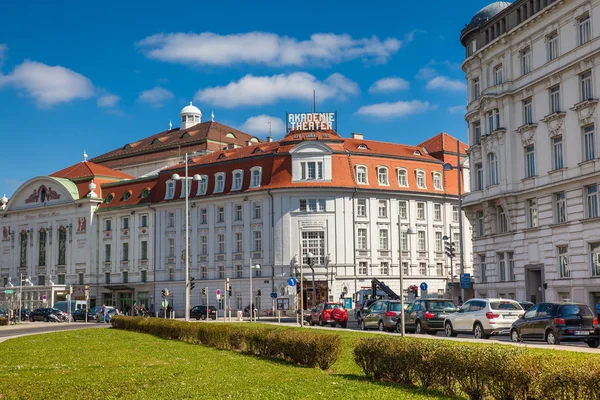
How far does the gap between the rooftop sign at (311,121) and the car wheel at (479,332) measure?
49224mm

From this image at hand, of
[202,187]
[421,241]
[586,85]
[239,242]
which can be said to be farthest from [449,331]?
[202,187]

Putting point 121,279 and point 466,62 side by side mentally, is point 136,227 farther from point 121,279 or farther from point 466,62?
point 466,62

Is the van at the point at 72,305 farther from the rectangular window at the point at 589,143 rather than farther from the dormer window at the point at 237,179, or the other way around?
the rectangular window at the point at 589,143

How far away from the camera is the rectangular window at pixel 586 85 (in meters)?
40.9

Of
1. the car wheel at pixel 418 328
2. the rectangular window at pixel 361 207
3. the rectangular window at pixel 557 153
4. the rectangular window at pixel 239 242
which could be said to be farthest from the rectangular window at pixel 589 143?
the rectangular window at pixel 239 242

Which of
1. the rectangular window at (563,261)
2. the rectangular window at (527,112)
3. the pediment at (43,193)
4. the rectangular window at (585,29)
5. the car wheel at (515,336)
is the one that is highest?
the rectangular window at (585,29)

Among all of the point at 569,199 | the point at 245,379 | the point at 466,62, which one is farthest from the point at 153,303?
the point at 245,379

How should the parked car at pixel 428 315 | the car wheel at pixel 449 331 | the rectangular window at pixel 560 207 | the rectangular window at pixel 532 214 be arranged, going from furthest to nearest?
the rectangular window at pixel 532 214 → the rectangular window at pixel 560 207 → the parked car at pixel 428 315 → the car wheel at pixel 449 331

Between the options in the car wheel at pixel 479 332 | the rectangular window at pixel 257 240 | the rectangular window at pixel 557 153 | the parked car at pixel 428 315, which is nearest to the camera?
the car wheel at pixel 479 332

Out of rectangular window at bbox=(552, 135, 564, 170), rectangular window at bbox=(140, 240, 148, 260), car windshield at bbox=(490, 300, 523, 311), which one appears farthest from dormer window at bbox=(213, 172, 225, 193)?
car windshield at bbox=(490, 300, 523, 311)

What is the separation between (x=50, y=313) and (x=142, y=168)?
2997cm

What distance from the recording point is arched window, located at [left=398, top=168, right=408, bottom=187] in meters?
77.4

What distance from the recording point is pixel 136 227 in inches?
A: 3410

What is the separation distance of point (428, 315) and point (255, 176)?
4230 cm
